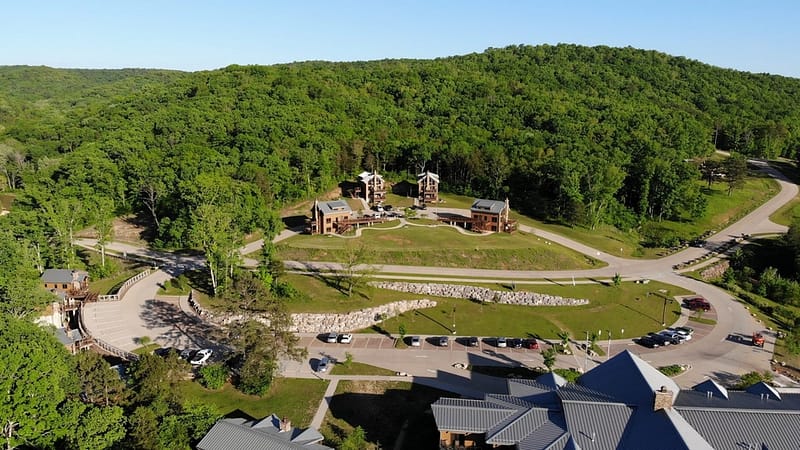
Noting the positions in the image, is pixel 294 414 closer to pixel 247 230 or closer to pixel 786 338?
pixel 247 230

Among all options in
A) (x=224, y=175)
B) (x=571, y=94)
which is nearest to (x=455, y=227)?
(x=224, y=175)

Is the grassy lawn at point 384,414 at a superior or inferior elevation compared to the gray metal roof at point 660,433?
inferior

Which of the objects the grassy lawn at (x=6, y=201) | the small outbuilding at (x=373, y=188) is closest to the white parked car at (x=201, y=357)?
the small outbuilding at (x=373, y=188)

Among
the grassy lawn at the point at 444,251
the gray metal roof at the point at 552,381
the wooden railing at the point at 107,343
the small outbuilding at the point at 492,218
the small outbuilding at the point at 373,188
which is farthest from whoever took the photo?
the small outbuilding at the point at 373,188

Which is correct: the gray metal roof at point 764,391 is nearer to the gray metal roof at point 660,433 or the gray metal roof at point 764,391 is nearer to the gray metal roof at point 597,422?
the gray metal roof at point 660,433

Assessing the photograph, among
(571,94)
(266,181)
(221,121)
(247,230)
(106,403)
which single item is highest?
(571,94)

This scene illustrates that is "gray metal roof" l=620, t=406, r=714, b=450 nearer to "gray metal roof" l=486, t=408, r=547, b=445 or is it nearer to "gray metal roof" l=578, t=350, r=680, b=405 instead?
"gray metal roof" l=578, t=350, r=680, b=405

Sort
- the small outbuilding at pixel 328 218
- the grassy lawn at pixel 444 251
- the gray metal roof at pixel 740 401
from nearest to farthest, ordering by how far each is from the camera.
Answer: the gray metal roof at pixel 740 401 < the grassy lawn at pixel 444 251 < the small outbuilding at pixel 328 218
